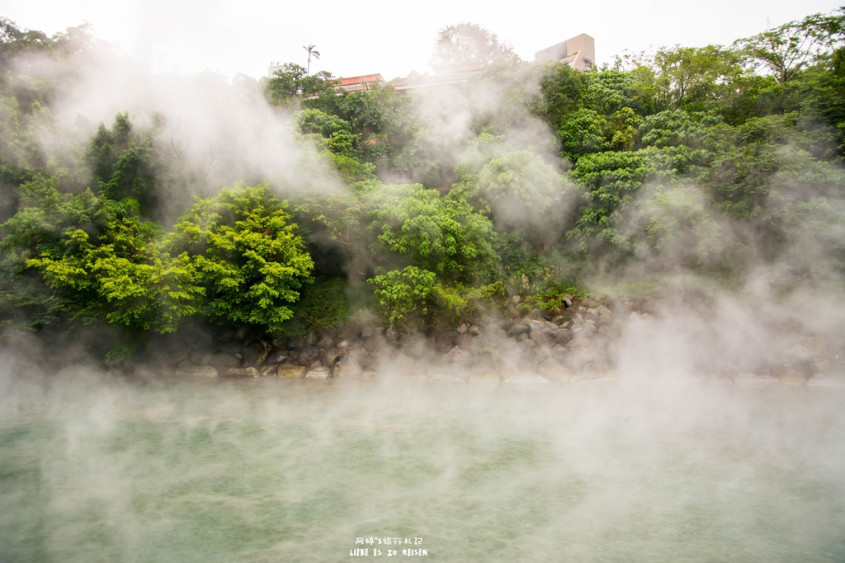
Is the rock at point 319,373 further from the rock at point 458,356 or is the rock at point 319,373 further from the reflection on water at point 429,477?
the rock at point 458,356

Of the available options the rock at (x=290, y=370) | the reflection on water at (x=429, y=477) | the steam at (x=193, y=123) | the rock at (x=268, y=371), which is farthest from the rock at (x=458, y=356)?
the steam at (x=193, y=123)

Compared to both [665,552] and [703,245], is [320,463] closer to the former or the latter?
[665,552]

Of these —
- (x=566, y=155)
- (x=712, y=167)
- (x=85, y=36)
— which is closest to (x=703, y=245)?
(x=712, y=167)

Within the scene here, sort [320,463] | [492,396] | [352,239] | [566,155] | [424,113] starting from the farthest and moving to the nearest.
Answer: [424,113], [566,155], [352,239], [492,396], [320,463]

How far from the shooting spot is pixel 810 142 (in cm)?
1137

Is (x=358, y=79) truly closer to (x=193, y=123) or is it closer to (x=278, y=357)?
(x=193, y=123)

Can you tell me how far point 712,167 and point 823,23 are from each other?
18.0ft

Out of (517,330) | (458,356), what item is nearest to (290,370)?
(458,356)

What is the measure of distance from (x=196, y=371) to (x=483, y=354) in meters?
6.79

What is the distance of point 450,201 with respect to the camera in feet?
42.1

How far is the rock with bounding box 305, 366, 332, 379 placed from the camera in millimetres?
11195

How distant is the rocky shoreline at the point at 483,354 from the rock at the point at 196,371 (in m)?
0.02

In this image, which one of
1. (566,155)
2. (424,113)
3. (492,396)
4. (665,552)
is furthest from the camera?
(424,113)

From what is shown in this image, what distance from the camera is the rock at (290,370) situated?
11.4 metres
